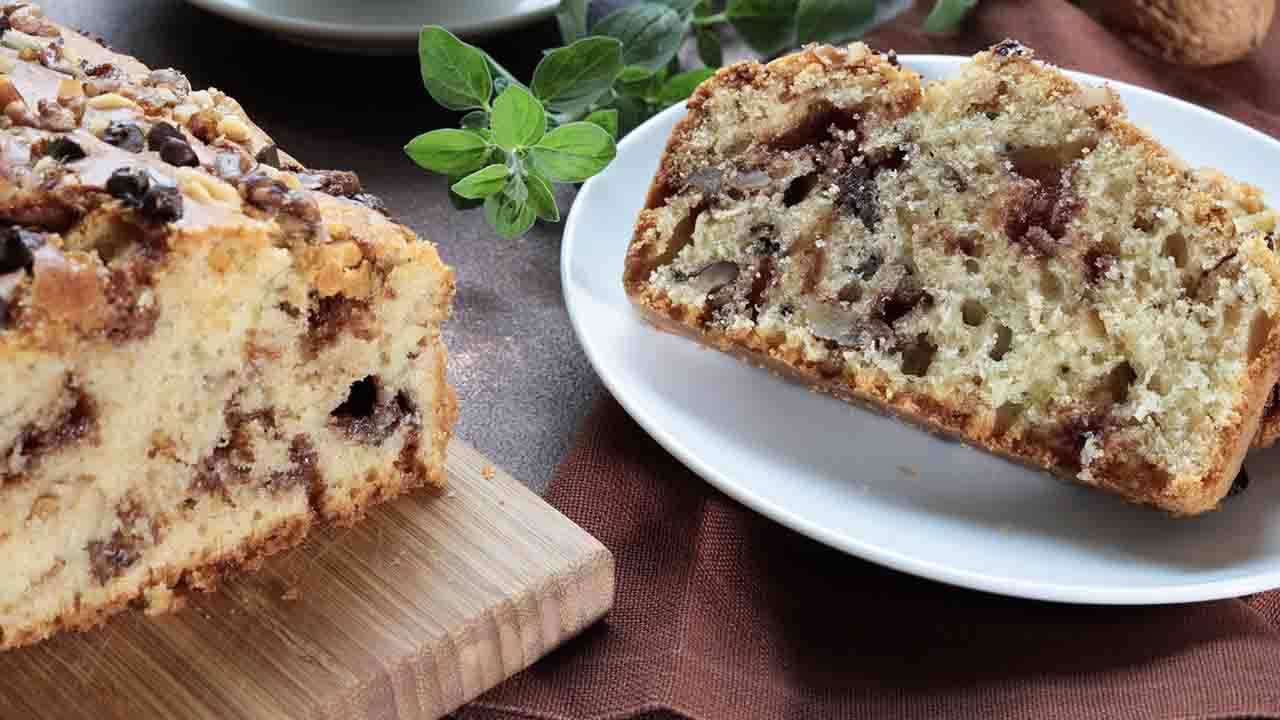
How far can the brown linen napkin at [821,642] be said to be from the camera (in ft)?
8.46

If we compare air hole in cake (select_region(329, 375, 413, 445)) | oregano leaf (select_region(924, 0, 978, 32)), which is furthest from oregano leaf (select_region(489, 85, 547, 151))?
oregano leaf (select_region(924, 0, 978, 32))

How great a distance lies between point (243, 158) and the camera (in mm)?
2576

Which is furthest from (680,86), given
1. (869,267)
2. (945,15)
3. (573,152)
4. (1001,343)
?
(1001,343)

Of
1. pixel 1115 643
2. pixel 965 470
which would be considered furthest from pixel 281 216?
pixel 1115 643

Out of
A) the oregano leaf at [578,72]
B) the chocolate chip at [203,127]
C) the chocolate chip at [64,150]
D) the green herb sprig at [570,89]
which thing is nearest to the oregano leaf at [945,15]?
the green herb sprig at [570,89]

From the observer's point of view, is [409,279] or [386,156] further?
[386,156]

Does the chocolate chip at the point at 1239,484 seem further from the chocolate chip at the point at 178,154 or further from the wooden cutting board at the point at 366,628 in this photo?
the chocolate chip at the point at 178,154

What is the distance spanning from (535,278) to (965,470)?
1195 mm

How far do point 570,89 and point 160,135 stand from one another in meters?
1.18

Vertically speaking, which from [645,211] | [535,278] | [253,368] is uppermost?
[253,368]

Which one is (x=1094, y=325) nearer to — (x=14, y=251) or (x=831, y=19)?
(x=831, y=19)

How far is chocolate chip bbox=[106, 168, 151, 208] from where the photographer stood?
2.28 meters

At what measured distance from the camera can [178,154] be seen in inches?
98.0

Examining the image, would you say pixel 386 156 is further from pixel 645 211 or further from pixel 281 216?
pixel 281 216
